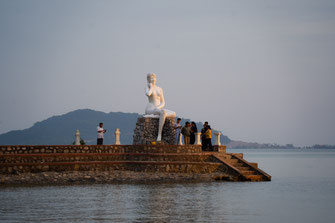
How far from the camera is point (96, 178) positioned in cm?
2742

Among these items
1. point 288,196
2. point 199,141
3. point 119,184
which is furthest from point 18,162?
point 288,196

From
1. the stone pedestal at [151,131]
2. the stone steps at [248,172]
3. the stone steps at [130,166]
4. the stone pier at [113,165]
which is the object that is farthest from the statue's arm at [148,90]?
the stone steps at [248,172]

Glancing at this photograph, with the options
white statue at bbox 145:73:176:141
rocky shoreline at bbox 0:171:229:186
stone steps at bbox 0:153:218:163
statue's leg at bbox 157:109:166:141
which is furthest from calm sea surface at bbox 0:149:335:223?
white statue at bbox 145:73:176:141

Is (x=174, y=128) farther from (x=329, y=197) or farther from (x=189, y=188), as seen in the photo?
(x=329, y=197)

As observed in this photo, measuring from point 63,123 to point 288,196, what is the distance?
138 meters

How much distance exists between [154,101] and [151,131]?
1575mm

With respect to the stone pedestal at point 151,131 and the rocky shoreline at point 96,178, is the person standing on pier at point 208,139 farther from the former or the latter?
the rocky shoreline at point 96,178

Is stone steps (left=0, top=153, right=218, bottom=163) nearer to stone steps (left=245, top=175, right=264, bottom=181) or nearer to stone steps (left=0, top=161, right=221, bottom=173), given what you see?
stone steps (left=0, top=161, right=221, bottom=173)

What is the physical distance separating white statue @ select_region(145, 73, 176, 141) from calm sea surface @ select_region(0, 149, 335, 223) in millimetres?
5533

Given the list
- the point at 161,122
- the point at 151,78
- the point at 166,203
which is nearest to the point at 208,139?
the point at 161,122

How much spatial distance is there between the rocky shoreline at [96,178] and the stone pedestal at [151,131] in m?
3.17

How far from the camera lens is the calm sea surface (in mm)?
17891

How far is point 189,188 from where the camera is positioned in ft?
81.2

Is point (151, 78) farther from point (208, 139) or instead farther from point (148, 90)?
point (208, 139)
